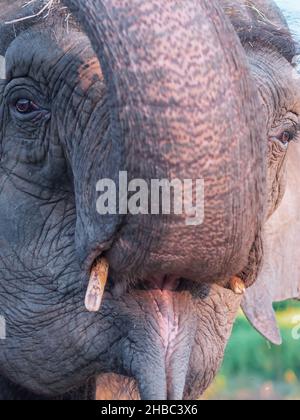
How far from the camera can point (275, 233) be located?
12.1 ft

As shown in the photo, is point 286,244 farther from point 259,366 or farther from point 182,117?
point 259,366

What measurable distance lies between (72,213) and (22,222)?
0.53ft

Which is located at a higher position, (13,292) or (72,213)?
(72,213)

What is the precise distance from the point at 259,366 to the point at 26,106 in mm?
6186

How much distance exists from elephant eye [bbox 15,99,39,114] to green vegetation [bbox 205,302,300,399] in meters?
5.57

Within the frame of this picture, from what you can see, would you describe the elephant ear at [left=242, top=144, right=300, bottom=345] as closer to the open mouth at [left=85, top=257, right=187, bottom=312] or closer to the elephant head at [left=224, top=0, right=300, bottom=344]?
the elephant head at [left=224, top=0, right=300, bottom=344]

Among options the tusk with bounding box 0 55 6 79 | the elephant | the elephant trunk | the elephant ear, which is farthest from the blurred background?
the elephant trunk

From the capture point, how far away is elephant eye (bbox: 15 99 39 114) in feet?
9.59

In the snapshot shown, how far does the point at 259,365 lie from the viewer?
346 inches

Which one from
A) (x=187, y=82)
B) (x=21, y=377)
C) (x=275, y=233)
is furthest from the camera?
(x=275, y=233)

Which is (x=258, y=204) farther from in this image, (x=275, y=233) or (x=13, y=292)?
(x=275, y=233)

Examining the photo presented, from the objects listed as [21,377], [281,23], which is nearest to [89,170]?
[21,377]

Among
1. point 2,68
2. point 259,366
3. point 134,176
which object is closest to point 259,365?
point 259,366

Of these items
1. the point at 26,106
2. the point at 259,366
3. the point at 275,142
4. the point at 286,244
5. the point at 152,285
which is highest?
the point at 26,106
